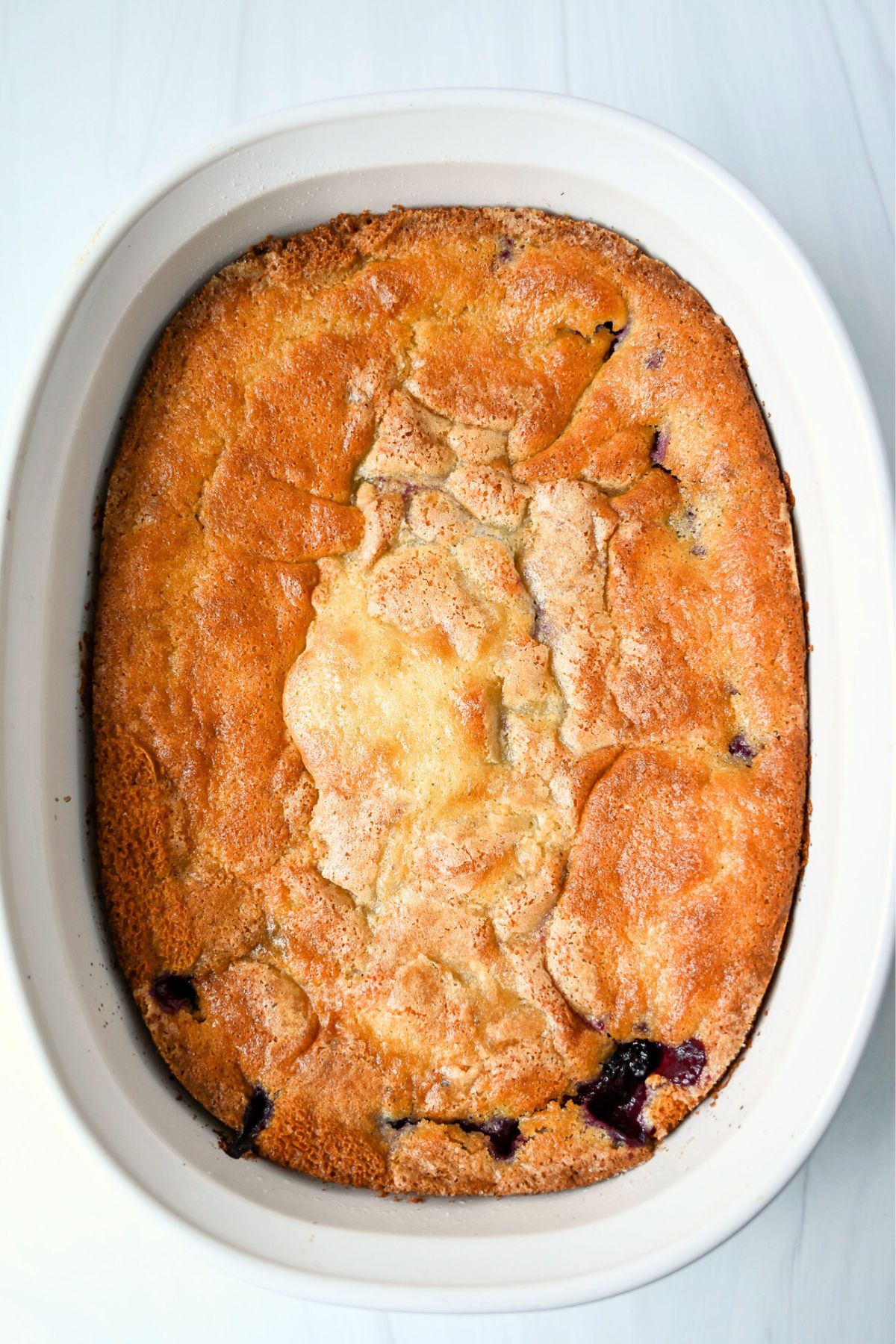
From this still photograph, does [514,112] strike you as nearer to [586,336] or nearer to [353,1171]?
[586,336]

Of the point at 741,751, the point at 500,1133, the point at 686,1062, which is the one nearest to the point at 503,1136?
the point at 500,1133

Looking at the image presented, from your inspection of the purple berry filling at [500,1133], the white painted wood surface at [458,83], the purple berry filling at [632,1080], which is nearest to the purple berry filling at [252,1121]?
the purple berry filling at [500,1133]

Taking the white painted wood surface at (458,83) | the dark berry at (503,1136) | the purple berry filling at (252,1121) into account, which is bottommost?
the dark berry at (503,1136)

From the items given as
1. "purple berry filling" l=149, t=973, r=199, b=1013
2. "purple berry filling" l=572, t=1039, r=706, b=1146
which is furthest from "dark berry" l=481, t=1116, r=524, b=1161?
"purple berry filling" l=149, t=973, r=199, b=1013

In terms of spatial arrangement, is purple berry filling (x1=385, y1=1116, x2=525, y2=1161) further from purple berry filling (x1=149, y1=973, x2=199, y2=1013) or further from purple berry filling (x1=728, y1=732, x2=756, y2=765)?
purple berry filling (x1=728, y1=732, x2=756, y2=765)

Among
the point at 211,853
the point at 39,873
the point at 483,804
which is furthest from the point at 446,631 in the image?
the point at 39,873

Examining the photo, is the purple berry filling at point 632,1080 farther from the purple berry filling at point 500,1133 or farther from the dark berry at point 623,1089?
the purple berry filling at point 500,1133
